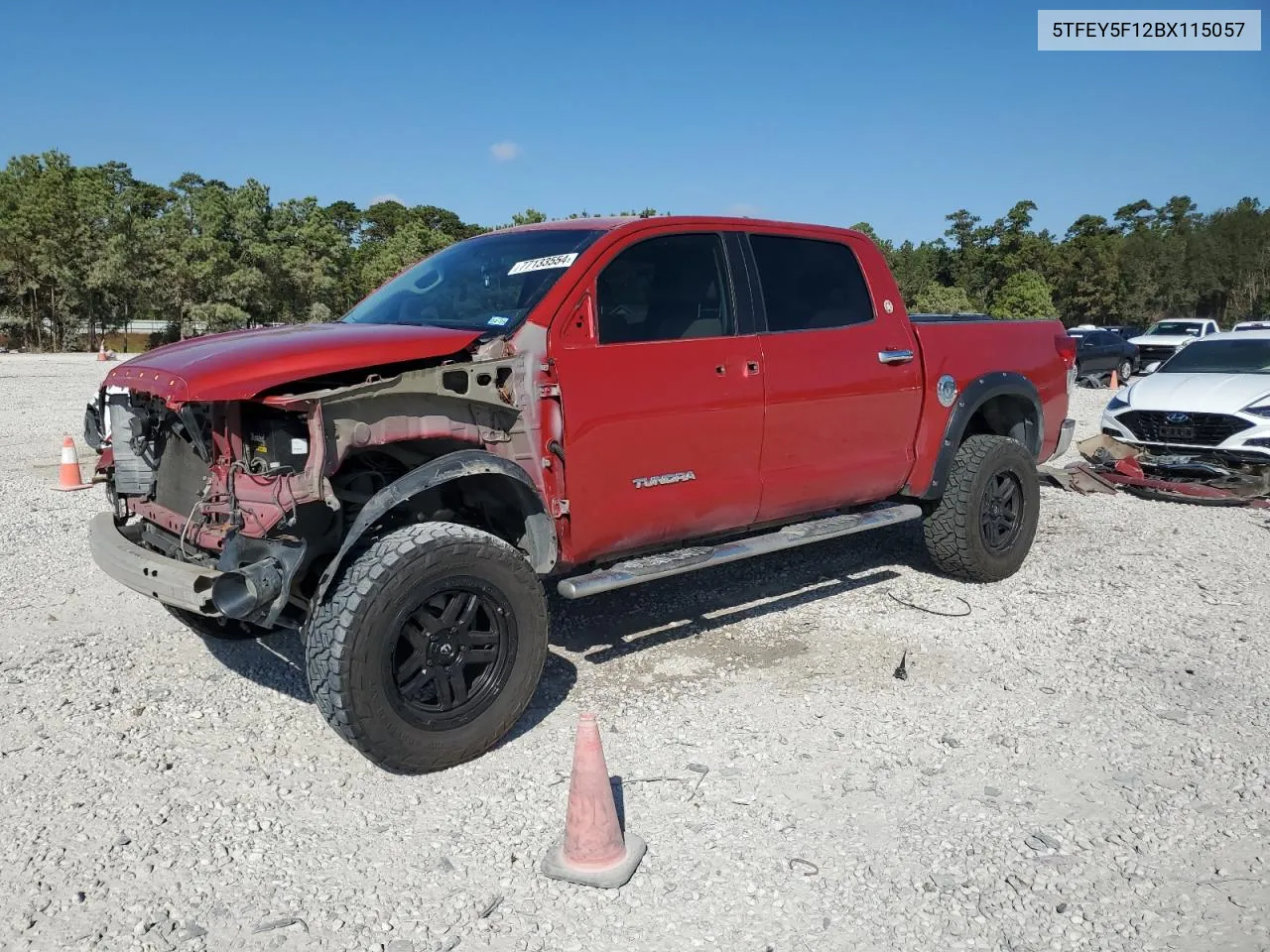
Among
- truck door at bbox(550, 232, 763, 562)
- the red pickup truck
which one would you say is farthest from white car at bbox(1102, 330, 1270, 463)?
truck door at bbox(550, 232, 763, 562)

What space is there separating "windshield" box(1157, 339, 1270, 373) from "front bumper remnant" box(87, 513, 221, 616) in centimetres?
995

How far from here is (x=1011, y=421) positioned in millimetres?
6461

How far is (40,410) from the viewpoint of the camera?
17.0m

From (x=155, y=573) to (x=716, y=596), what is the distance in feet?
10.6

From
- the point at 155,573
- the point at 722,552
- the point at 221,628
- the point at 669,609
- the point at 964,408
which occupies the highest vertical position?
the point at 964,408

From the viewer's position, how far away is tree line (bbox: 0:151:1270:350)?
44.3 metres

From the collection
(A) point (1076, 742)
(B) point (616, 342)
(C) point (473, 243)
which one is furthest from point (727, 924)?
(C) point (473, 243)

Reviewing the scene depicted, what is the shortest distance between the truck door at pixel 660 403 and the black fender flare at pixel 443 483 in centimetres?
14

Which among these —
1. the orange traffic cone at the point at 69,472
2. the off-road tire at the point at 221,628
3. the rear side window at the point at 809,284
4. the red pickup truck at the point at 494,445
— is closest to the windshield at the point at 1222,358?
the red pickup truck at the point at 494,445

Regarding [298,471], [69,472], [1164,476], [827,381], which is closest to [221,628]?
[298,471]

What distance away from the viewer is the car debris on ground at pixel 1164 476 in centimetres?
866

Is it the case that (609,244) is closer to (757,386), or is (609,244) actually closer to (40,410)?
(757,386)

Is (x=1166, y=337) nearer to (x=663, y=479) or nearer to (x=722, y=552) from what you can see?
(x=722, y=552)

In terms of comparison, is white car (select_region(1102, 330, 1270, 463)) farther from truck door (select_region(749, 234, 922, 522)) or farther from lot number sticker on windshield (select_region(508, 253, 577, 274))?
lot number sticker on windshield (select_region(508, 253, 577, 274))
